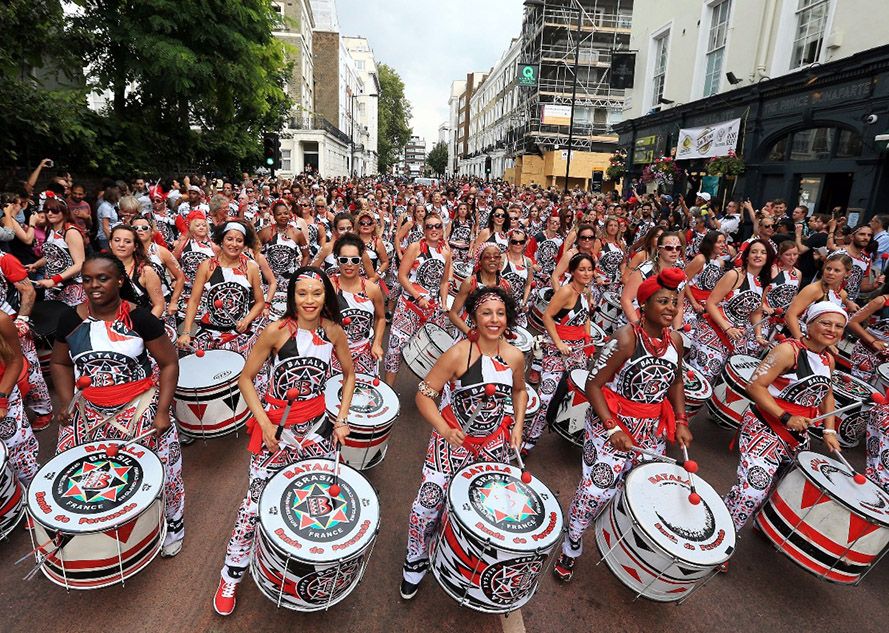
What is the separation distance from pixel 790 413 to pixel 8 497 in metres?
5.30

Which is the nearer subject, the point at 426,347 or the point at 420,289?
the point at 426,347

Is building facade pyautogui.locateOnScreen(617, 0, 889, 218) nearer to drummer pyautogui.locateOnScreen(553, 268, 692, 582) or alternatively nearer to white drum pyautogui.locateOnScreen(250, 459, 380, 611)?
drummer pyautogui.locateOnScreen(553, 268, 692, 582)

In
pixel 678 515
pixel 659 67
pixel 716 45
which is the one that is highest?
pixel 659 67

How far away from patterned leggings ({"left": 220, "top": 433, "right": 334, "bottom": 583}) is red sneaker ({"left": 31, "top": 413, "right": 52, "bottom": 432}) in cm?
325

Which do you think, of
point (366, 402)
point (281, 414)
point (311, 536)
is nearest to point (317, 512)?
point (311, 536)

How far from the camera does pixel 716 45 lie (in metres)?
19.1

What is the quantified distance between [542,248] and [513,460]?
6377mm

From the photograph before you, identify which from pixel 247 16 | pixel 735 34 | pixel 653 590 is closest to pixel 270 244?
pixel 653 590

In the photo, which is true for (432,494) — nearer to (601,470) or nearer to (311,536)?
(311,536)

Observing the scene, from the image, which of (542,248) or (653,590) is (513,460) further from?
(542,248)

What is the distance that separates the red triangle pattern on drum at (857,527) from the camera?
311cm

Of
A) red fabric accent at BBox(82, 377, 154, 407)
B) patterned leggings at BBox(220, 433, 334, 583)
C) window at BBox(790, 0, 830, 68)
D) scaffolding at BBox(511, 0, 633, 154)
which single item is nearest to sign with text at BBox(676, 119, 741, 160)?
window at BBox(790, 0, 830, 68)

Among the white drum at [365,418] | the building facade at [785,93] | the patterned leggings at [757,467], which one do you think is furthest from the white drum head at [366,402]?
the building facade at [785,93]

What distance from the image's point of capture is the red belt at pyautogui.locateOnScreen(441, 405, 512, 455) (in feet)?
10.7
